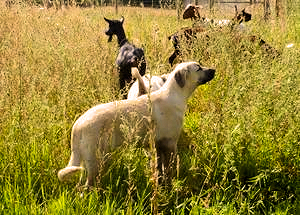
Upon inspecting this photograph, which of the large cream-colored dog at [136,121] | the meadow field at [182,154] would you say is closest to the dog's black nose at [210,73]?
the large cream-colored dog at [136,121]

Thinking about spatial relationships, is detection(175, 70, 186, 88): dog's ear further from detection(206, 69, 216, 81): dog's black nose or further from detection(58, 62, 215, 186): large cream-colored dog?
detection(206, 69, 216, 81): dog's black nose

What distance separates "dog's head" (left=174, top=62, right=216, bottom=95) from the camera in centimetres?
371

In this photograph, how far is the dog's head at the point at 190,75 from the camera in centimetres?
371

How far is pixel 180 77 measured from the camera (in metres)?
3.71

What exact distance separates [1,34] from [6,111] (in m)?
2.92

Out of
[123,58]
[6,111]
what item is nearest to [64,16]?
[123,58]

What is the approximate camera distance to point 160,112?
347 centimetres

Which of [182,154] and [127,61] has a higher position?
[127,61]

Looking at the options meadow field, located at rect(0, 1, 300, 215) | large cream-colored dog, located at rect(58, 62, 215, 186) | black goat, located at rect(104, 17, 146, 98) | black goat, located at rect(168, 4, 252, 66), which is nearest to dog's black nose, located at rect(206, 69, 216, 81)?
large cream-colored dog, located at rect(58, 62, 215, 186)

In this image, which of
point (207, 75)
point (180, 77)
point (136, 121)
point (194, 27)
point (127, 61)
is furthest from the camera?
point (194, 27)

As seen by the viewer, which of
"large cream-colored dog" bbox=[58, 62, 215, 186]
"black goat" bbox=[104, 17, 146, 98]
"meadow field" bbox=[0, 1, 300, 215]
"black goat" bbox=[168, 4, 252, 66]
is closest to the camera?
"meadow field" bbox=[0, 1, 300, 215]

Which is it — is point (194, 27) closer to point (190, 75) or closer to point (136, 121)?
point (190, 75)

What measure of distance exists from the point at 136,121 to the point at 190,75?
4.11 feet

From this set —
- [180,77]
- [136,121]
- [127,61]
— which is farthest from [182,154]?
[127,61]
